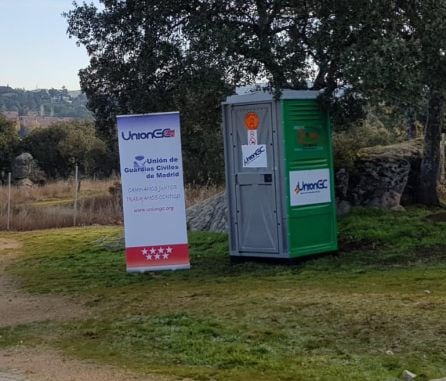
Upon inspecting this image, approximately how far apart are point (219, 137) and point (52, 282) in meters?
7.14

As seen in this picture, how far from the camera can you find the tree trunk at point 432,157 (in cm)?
1412

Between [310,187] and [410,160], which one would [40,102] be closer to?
[410,160]

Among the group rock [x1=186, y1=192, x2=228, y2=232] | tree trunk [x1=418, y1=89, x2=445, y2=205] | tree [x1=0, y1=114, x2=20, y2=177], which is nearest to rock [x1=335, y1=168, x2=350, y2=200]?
tree trunk [x1=418, y1=89, x2=445, y2=205]

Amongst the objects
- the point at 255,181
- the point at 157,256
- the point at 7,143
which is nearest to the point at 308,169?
the point at 255,181

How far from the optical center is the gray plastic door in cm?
1141

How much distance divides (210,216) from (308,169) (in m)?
4.99

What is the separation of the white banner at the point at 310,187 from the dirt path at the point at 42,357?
3588 millimetres

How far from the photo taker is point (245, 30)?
444 inches

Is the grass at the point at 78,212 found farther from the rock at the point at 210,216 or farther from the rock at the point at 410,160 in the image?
the rock at the point at 410,160

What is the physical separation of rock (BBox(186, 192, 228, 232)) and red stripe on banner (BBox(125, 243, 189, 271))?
3.78 m

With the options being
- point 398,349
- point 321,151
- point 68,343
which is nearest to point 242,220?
point 321,151

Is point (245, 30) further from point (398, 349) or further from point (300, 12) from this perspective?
point (398, 349)

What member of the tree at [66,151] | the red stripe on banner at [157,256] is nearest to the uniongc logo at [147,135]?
the red stripe on banner at [157,256]

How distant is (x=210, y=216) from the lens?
16.2 meters
